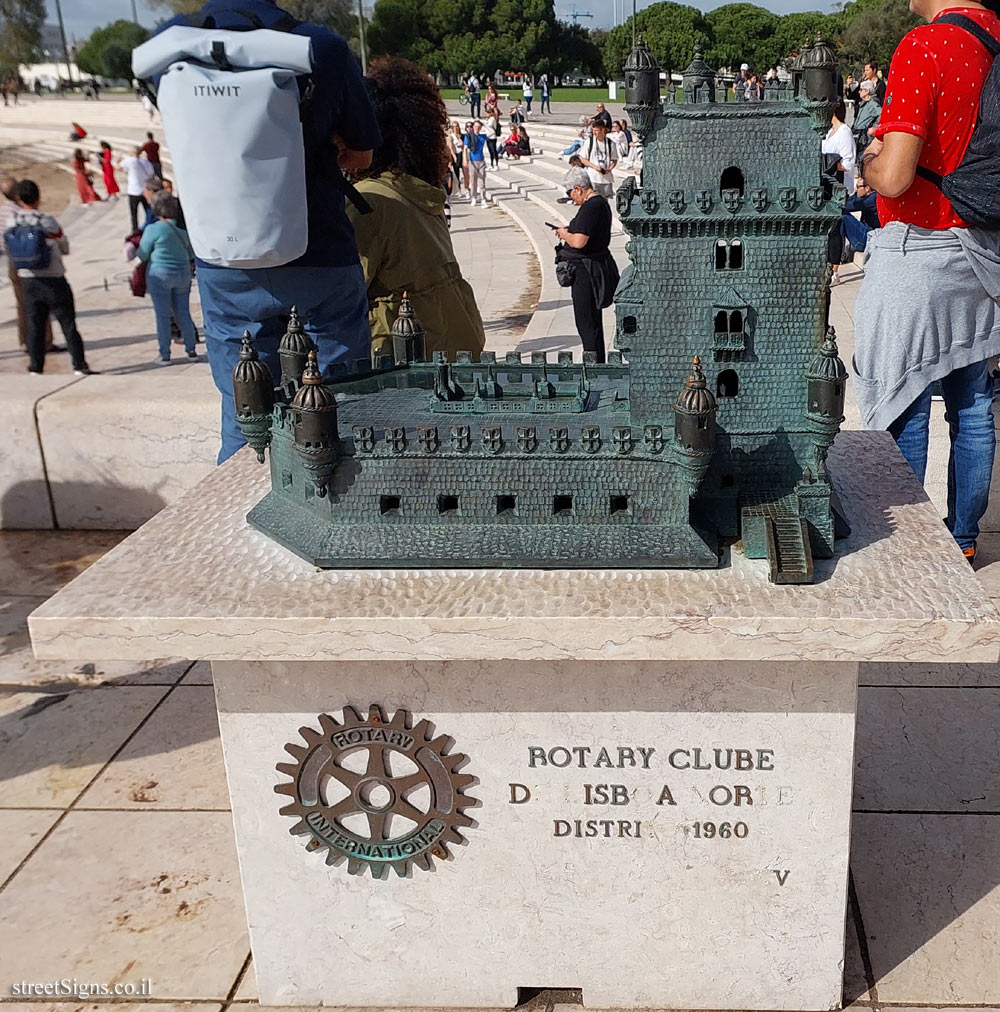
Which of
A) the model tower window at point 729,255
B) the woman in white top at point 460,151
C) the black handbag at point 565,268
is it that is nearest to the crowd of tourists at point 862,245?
the model tower window at point 729,255

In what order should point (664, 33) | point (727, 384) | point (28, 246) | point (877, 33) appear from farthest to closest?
1. point (664, 33)
2. point (877, 33)
3. point (28, 246)
4. point (727, 384)

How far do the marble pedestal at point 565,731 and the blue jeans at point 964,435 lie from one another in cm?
138

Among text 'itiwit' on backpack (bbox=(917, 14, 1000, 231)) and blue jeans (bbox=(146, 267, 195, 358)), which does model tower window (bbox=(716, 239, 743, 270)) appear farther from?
blue jeans (bbox=(146, 267, 195, 358))

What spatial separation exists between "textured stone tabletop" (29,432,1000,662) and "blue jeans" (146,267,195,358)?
30.8 feet

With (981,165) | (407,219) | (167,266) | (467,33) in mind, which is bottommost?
(167,266)

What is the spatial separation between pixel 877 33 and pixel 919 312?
198 feet

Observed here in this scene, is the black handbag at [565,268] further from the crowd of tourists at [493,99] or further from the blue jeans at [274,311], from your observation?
the crowd of tourists at [493,99]

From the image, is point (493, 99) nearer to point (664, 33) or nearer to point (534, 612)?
point (534, 612)

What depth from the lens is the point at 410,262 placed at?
187 inches

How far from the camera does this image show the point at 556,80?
3381 inches

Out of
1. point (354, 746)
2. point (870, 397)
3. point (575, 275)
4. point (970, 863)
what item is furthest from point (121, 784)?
point (575, 275)

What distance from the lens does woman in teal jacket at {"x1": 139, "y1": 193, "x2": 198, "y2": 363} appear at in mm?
11078

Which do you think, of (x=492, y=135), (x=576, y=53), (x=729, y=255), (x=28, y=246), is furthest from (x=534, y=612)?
(x=576, y=53)

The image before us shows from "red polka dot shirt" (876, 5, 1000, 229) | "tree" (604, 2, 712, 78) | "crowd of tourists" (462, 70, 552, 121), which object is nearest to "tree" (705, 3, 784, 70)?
"tree" (604, 2, 712, 78)
